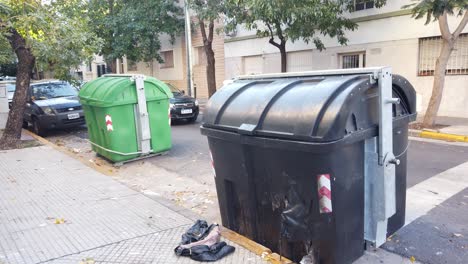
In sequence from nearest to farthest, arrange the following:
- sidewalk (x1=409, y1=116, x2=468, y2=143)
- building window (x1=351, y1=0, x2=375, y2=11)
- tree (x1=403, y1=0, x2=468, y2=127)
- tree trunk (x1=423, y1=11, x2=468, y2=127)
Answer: tree (x1=403, y1=0, x2=468, y2=127) < sidewalk (x1=409, y1=116, x2=468, y2=143) < tree trunk (x1=423, y1=11, x2=468, y2=127) < building window (x1=351, y1=0, x2=375, y2=11)

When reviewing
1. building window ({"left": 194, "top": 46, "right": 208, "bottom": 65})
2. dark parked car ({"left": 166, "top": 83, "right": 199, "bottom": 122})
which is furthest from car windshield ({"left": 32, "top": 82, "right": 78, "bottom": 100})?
building window ({"left": 194, "top": 46, "right": 208, "bottom": 65})

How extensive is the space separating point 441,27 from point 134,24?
16.1 m

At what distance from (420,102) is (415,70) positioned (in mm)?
1052

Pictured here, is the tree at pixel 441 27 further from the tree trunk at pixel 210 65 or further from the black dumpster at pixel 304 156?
the tree trunk at pixel 210 65

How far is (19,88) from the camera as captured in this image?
10164mm

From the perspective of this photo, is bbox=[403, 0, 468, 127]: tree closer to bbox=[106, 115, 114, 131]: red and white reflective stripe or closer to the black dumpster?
the black dumpster

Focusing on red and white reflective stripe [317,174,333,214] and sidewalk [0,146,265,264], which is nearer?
red and white reflective stripe [317,174,333,214]

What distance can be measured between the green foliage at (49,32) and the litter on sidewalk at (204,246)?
5.46 meters

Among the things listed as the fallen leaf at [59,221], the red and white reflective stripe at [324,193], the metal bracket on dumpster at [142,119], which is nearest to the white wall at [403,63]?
the metal bracket on dumpster at [142,119]

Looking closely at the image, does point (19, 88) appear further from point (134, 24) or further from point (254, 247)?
point (134, 24)

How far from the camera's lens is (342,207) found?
129 inches

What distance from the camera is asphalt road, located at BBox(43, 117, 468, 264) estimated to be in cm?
396

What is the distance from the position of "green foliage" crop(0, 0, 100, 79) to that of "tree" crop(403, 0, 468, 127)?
26.2 ft

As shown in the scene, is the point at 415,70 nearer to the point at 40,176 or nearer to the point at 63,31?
the point at 63,31
